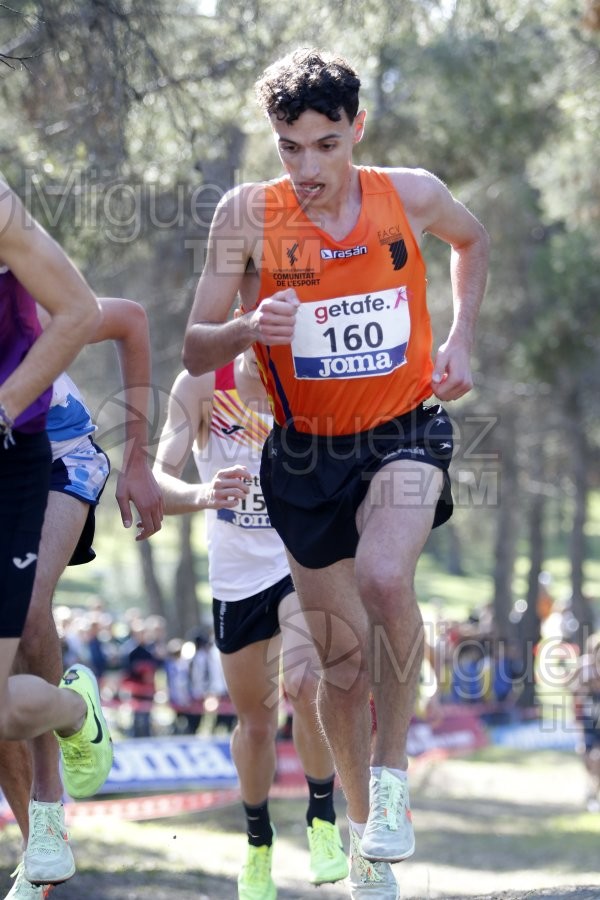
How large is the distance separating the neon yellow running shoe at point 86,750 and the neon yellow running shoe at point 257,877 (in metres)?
1.49

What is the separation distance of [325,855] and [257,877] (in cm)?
35

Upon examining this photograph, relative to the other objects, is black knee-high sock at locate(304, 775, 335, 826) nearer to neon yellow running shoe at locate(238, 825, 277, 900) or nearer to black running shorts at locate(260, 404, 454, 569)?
neon yellow running shoe at locate(238, 825, 277, 900)

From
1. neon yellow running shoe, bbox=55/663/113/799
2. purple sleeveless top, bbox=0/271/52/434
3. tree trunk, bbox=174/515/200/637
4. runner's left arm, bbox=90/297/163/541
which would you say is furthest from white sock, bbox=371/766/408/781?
tree trunk, bbox=174/515/200/637

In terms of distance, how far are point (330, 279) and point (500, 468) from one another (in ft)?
73.5

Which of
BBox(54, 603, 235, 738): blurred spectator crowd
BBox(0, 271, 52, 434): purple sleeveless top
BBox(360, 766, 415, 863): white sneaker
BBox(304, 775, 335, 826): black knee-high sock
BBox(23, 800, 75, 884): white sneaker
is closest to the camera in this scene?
BBox(0, 271, 52, 434): purple sleeveless top

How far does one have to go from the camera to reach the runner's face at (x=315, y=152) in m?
4.34

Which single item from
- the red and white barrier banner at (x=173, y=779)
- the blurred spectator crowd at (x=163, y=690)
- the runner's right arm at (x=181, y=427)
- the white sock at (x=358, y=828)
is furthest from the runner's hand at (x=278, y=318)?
the blurred spectator crowd at (x=163, y=690)

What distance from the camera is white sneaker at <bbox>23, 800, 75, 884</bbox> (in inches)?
169

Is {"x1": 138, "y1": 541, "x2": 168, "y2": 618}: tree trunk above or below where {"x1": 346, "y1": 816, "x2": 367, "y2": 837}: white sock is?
below

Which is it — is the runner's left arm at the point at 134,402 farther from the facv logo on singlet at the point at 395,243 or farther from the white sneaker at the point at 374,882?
the white sneaker at the point at 374,882

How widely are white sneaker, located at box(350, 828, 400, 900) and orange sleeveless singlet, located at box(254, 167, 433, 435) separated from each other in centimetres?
153

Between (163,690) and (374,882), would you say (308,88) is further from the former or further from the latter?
(163,690)

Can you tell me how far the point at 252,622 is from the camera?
19.1 ft

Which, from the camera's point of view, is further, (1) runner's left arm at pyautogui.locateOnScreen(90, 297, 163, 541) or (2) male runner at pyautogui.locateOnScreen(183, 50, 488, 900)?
(1) runner's left arm at pyautogui.locateOnScreen(90, 297, 163, 541)
